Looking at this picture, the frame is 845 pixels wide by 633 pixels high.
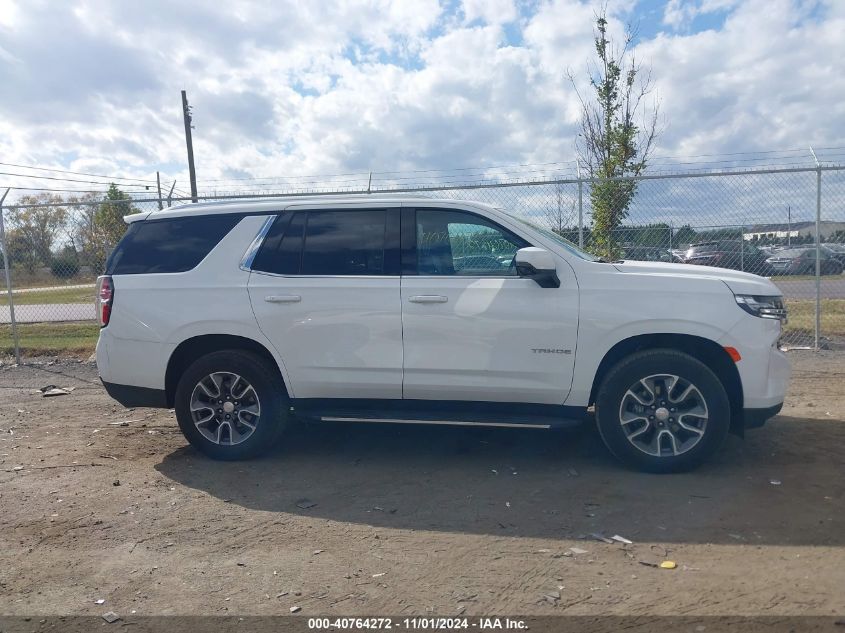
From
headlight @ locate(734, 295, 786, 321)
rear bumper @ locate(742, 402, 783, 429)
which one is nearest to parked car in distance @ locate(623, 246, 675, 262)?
headlight @ locate(734, 295, 786, 321)

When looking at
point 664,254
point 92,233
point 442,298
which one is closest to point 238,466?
point 442,298

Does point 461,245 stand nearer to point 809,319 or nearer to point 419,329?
point 419,329

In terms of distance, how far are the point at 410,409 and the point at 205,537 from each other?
1.71 m

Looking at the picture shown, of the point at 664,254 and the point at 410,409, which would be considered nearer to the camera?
the point at 410,409

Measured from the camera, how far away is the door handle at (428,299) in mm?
4988

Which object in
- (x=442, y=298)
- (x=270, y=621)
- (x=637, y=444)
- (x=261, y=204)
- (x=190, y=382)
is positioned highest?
(x=261, y=204)

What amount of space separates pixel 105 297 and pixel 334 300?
1.88 m

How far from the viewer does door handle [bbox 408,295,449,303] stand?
4.99 metres

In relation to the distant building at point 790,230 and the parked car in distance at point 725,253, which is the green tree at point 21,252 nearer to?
the parked car in distance at point 725,253

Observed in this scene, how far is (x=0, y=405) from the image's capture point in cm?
787

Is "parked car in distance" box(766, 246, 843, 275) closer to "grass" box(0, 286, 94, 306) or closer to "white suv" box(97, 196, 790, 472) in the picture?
"white suv" box(97, 196, 790, 472)

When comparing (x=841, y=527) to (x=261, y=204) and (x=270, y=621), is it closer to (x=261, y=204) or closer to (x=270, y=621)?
(x=270, y=621)

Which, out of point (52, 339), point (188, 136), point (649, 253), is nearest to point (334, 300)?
point (649, 253)

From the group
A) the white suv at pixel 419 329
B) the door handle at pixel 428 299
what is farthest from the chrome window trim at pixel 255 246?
the door handle at pixel 428 299
